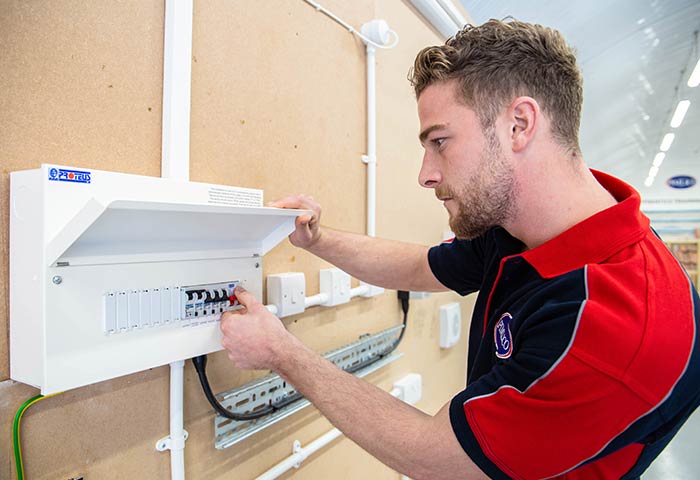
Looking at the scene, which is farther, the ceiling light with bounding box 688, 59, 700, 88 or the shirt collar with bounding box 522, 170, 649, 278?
the ceiling light with bounding box 688, 59, 700, 88

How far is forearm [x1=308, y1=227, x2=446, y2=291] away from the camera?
98cm

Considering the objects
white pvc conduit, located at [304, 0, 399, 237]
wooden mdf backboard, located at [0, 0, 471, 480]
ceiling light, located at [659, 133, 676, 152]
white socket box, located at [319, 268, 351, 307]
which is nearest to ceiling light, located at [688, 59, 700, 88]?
ceiling light, located at [659, 133, 676, 152]

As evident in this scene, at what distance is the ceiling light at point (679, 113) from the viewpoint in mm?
4410

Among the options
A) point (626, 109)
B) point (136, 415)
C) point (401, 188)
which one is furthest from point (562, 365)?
point (626, 109)

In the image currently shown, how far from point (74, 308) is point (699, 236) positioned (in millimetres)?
8574

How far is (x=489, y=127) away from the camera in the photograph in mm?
797

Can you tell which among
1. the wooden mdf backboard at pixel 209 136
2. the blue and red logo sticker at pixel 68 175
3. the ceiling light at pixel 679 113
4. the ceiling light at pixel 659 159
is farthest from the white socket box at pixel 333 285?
the ceiling light at pixel 659 159

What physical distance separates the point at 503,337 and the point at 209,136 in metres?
0.65

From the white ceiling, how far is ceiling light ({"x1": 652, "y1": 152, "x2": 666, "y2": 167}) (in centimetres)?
36

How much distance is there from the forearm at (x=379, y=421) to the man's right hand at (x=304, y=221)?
27cm

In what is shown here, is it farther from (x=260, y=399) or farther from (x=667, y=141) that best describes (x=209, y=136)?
(x=667, y=141)

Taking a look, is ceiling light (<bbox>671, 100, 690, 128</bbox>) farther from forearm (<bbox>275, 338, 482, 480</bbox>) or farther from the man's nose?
forearm (<bbox>275, 338, 482, 480</bbox>)

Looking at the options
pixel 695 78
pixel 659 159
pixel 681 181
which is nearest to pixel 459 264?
pixel 695 78

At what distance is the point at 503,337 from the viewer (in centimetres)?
74
